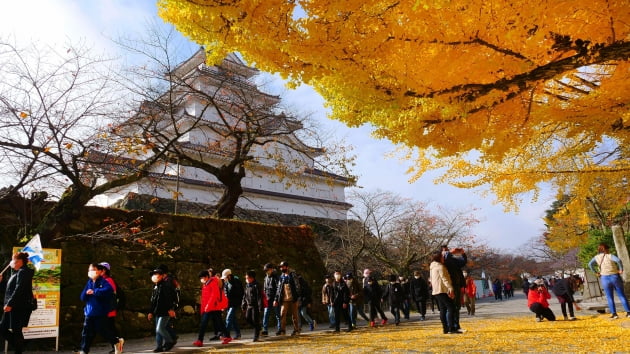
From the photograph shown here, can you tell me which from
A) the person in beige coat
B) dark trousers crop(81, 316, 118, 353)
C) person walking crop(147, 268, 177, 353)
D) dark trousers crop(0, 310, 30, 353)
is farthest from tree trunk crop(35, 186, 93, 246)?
the person in beige coat

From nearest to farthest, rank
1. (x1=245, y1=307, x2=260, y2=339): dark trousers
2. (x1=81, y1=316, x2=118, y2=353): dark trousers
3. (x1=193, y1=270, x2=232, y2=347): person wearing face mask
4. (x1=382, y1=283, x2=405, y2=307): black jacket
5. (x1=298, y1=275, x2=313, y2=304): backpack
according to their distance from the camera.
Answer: (x1=81, y1=316, x2=118, y2=353): dark trousers
(x1=193, y1=270, x2=232, y2=347): person wearing face mask
(x1=245, y1=307, x2=260, y2=339): dark trousers
(x1=298, y1=275, x2=313, y2=304): backpack
(x1=382, y1=283, x2=405, y2=307): black jacket

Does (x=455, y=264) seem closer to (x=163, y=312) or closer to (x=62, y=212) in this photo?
(x=163, y=312)

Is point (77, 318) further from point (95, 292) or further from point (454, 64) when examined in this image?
point (454, 64)

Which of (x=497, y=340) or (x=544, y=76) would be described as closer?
(x=544, y=76)

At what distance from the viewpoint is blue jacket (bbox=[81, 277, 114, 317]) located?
582 cm

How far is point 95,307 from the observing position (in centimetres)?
582

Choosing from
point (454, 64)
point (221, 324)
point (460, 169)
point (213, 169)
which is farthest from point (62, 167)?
point (460, 169)

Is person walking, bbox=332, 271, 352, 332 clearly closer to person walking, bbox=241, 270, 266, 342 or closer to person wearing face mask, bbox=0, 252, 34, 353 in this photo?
person walking, bbox=241, 270, 266, 342

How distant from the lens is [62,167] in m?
7.67

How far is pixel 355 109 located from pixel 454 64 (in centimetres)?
122

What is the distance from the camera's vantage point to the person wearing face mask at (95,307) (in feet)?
19.1

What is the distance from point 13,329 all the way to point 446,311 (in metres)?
6.34

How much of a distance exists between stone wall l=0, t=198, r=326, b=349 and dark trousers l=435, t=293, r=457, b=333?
18.9 feet

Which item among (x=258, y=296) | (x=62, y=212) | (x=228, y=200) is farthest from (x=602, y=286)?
(x=62, y=212)
